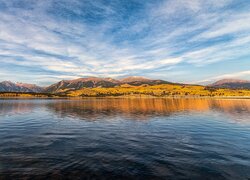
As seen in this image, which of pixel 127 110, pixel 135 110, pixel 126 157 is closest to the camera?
pixel 126 157

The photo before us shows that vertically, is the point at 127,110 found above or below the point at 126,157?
above

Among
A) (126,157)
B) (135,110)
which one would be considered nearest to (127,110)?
(135,110)

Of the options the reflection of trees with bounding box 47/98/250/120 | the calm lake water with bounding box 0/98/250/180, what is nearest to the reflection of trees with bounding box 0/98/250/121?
the reflection of trees with bounding box 47/98/250/120

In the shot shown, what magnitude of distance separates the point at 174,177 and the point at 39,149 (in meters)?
19.5

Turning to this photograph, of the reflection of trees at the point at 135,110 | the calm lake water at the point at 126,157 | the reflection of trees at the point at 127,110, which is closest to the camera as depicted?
the calm lake water at the point at 126,157

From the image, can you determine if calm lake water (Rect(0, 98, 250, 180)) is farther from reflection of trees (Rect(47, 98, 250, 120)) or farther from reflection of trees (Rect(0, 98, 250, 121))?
reflection of trees (Rect(47, 98, 250, 120))

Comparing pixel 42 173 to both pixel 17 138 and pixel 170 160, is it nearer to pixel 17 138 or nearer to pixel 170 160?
pixel 170 160

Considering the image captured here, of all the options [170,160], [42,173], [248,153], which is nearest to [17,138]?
[42,173]

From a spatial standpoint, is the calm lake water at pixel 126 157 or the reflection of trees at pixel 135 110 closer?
the calm lake water at pixel 126 157

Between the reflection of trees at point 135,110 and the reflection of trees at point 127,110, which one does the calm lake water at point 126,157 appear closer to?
the reflection of trees at point 127,110

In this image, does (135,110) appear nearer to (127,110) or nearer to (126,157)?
(127,110)

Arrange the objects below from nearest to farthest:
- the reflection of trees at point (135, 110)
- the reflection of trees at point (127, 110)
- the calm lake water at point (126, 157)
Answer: the calm lake water at point (126, 157) → the reflection of trees at point (127, 110) → the reflection of trees at point (135, 110)

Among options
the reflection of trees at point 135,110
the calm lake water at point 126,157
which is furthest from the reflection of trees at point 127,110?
the calm lake water at point 126,157

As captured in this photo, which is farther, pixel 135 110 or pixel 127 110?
pixel 127 110
